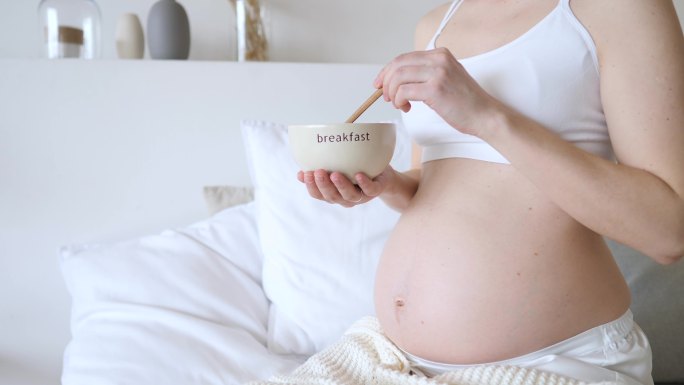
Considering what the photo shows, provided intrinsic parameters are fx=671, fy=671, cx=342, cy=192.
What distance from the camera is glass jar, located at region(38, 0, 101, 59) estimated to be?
162cm

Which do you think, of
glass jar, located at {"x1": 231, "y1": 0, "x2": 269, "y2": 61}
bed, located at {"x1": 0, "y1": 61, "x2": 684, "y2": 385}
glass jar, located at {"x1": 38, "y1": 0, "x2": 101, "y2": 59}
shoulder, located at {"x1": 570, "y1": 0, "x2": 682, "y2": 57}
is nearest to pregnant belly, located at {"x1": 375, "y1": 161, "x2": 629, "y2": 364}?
shoulder, located at {"x1": 570, "y1": 0, "x2": 682, "y2": 57}

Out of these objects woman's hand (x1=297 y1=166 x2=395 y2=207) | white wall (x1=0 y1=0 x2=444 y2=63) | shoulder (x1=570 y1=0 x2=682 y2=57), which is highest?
white wall (x1=0 y1=0 x2=444 y2=63)

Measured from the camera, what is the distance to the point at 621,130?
0.79m

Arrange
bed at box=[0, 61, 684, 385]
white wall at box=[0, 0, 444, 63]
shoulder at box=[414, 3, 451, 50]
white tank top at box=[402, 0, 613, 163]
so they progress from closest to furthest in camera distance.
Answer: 1. white tank top at box=[402, 0, 613, 163]
2. shoulder at box=[414, 3, 451, 50]
3. bed at box=[0, 61, 684, 385]
4. white wall at box=[0, 0, 444, 63]

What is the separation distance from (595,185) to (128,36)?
1276 millimetres

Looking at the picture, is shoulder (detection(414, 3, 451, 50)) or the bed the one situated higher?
shoulder (detection(414, 3, 451, 50))

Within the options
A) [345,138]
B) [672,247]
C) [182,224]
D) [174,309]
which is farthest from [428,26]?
[182,224]

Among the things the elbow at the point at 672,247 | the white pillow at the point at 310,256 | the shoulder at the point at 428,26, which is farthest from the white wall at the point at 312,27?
the elbow at the point at 672,247

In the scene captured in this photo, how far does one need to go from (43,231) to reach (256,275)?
21.8 inches

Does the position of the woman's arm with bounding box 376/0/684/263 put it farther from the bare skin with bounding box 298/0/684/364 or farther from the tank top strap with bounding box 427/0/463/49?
the tank top strap with bounding box 427/0/463/49

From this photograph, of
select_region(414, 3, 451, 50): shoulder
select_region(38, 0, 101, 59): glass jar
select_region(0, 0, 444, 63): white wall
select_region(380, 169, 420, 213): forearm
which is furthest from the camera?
select_region(0, 0, 444, 63): white wall

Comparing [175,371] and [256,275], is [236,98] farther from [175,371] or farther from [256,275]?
[175,371]

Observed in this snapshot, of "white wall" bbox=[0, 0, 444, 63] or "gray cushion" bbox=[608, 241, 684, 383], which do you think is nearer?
"gray cushion" bbox=[608, 241, 684, 383]

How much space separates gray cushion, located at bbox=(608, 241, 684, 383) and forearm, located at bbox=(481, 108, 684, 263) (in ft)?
2.10
